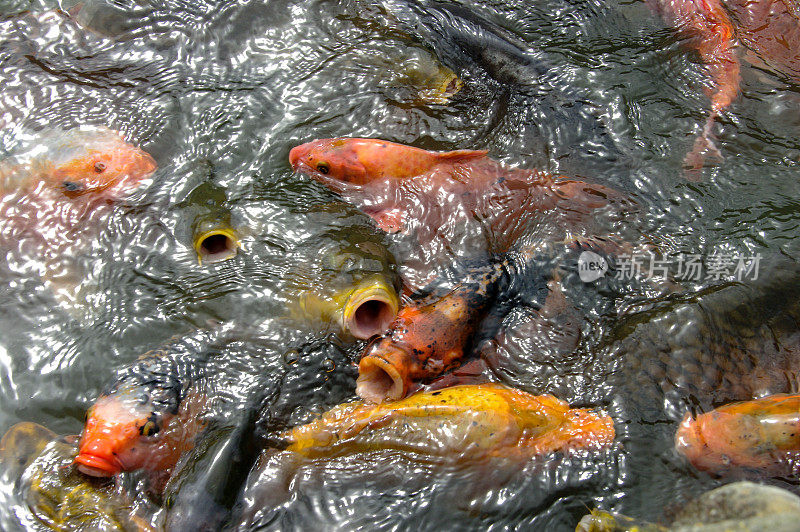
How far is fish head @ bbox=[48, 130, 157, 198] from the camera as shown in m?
3.77

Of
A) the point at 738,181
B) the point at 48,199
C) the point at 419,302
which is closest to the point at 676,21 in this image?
the point at 738,181

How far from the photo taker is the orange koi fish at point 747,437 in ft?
8.55

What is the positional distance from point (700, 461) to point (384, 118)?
283cm

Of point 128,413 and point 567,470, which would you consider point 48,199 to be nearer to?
point 128,413

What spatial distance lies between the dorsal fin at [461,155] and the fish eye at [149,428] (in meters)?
2.23

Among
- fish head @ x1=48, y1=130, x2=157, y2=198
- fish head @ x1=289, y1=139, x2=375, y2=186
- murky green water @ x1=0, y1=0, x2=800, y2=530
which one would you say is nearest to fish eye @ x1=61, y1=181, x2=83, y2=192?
fish head @ x1=48, y1=130, x2=157, y2=198

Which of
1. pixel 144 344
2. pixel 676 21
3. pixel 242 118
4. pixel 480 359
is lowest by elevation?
pixel 144 344

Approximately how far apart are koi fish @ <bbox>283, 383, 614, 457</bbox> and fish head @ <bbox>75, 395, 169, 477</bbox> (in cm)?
58

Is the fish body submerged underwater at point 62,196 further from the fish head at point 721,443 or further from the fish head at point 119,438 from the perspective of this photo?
the fish head at point 721,443

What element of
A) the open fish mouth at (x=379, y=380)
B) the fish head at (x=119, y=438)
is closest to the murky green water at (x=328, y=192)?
the open fish mouth at (x=379, y=380)

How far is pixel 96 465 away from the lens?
262 centimetres

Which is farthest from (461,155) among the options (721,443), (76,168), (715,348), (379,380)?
(76,168)

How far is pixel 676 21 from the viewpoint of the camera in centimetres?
481

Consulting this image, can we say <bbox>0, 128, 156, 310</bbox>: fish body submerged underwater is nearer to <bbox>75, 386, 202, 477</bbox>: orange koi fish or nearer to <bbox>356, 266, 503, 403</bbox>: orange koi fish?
<bbox>75, 386, 202, 477</bbox>: orange koi fish
